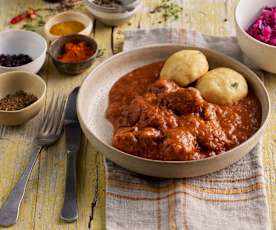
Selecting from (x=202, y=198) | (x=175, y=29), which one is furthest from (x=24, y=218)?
(x=175, y=29)

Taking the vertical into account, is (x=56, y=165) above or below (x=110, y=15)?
below

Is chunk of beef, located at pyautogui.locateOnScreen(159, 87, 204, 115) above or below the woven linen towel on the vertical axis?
above

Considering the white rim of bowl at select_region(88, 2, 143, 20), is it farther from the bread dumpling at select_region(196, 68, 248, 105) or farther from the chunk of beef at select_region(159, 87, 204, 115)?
the chunk of beef at select_region(159, 87, 204, 115)

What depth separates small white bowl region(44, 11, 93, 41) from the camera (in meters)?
4.99

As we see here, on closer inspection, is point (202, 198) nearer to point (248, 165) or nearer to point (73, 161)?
point (248, 165)

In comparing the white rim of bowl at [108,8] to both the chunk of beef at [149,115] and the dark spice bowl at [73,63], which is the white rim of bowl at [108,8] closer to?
the dark spice bowl at [73,63]

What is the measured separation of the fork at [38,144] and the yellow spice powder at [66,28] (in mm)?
906

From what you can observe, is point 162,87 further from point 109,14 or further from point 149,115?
point 109,14

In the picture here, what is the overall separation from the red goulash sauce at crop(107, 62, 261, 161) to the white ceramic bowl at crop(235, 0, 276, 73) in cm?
40

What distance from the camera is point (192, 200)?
3457 mm

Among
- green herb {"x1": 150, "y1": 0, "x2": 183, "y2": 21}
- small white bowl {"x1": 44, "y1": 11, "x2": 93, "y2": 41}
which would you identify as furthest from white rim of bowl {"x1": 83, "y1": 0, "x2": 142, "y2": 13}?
green herb {"x1": 150, "y1": 0, "x2": 183, "y2": 21}

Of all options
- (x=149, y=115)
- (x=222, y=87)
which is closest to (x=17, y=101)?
(x=149, y=115)

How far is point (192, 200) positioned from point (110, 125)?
0.88m

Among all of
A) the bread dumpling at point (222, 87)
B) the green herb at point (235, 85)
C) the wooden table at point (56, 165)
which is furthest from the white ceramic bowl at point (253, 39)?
the green herb at point (235, 85)
